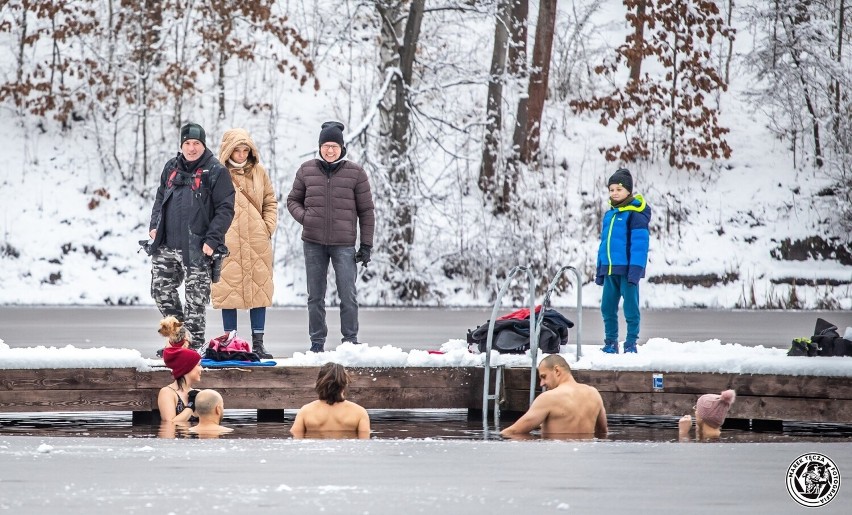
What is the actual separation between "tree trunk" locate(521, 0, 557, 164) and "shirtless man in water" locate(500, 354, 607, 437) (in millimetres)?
18625

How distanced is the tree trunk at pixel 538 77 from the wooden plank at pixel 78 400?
59.8ft

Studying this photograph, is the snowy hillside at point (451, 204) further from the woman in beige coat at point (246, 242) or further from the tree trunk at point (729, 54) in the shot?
the woman in beige coat at point (246, 242)

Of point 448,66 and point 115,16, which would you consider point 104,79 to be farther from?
point 448,66

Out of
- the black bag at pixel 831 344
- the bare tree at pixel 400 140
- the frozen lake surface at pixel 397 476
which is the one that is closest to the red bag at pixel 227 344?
the frozen lake surface at pixel 397 476

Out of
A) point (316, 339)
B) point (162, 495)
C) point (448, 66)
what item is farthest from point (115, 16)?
point (162, 495)

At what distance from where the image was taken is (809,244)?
1121 inches

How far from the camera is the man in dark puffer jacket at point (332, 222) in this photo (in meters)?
12.2

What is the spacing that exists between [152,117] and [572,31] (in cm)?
1095

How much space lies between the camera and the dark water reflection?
32.1 ft

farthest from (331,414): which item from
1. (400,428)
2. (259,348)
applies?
(259,348)

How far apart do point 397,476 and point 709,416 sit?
3.73 metres

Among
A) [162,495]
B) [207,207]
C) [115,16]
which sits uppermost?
[115,16]

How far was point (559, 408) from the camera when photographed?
32.0ft

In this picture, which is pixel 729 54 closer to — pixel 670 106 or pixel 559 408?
pixel 670 106
